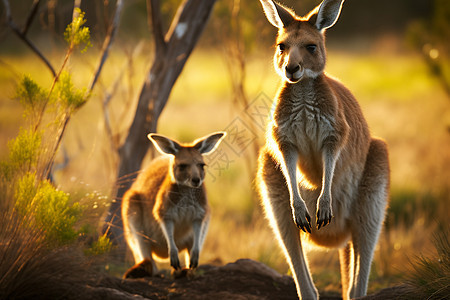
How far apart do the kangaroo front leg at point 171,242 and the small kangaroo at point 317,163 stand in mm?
893

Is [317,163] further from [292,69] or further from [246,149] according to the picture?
[246,149]

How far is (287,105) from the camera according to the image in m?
3.33

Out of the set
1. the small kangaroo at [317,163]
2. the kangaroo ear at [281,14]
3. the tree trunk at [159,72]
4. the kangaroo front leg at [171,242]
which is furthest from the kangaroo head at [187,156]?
the kangaroo ear at [281,14]

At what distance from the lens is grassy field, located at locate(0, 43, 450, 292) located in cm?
572

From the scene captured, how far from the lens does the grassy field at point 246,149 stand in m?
5.72

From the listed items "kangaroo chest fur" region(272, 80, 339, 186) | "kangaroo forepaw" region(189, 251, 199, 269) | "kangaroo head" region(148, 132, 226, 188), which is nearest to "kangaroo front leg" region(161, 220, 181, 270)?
"kangaroo forepaw" region(189, 251, 199, 269)

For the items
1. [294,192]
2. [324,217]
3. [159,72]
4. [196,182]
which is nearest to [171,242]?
[196,182]

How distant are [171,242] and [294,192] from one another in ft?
4.67

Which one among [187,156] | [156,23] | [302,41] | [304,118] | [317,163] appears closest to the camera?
[302,41]

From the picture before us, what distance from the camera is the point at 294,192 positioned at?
3307 millimetres

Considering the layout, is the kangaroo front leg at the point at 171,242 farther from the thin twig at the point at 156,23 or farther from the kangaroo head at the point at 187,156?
the thin twig at the point at 156,23

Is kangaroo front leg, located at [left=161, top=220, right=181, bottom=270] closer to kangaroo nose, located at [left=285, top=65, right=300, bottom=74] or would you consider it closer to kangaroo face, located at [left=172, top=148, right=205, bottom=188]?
kangaroo face, located at [left=172, top=148, right=205, bottom=188]

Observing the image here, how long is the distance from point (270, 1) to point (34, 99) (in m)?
1.59

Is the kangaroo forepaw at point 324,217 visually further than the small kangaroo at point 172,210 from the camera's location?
No
